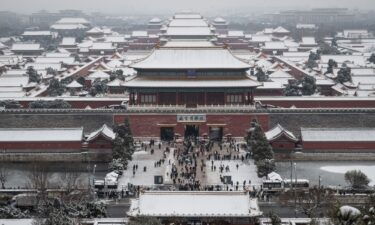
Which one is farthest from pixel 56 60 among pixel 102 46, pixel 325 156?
pixel 325 156

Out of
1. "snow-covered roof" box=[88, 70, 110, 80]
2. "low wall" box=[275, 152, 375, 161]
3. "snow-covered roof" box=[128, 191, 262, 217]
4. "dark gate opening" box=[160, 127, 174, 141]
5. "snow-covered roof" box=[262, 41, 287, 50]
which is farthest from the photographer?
"snow-covered roof" box=[262, 41, 287, 50]

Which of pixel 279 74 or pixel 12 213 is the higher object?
pixel 279 74

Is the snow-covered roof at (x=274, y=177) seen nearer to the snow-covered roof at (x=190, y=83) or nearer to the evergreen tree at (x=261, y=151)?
the evergreen tree at (x=261, y=151)

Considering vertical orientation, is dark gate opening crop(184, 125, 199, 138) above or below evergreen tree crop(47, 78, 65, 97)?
below

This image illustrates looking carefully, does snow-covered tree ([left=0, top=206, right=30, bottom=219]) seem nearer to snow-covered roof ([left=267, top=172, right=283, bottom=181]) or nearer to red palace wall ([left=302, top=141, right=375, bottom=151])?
snow-covered roof ([left=267, top=172, right=283, bottom=181])

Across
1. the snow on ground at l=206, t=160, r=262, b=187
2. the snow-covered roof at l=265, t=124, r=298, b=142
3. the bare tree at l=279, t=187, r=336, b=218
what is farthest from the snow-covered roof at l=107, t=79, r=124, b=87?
the bare tree at l=279, t=187, r=336, b=218

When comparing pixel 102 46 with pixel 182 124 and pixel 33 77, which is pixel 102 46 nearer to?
pixel 33 77

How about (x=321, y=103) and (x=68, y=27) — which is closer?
(x=321, y=103)
